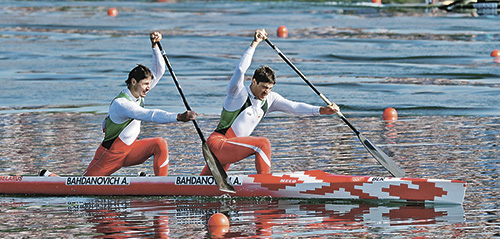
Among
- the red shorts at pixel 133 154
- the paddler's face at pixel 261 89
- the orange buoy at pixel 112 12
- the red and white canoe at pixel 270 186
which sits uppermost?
the orange buoy at pixel 112 12

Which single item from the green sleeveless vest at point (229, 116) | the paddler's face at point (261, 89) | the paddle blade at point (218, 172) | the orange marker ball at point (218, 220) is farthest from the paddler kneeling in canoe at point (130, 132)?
the orange marker ball at point (218, 220)

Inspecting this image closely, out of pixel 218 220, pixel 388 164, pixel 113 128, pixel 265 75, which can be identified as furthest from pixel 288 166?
pixel 218 220

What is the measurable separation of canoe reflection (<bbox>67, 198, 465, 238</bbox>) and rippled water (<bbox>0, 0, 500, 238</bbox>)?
18 mm

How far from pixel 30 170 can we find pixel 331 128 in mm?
5003

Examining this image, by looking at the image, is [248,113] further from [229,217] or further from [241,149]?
[229,217]

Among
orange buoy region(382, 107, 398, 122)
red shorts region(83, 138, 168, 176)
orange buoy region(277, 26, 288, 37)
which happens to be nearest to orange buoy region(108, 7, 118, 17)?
orange buoy region(277, 26, 288, 37)

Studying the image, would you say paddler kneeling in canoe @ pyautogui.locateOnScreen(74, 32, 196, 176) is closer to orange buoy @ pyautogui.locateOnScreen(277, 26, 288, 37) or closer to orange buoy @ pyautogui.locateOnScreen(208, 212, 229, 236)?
orange buoy @ pyautogui.locateOnScreen(208, 212, 229, 236)

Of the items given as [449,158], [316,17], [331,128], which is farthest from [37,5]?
[449,158]

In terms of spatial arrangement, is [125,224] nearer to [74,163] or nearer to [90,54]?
[74,163]

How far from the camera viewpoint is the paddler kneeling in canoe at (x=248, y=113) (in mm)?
9211

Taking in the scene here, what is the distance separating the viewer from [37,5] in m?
40.8

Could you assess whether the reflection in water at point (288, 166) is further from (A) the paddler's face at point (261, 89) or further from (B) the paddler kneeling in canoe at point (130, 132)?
(A) the paddler's face at point (261, 89)

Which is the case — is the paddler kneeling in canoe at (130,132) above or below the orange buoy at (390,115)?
below

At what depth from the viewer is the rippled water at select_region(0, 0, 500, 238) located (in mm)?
8328
